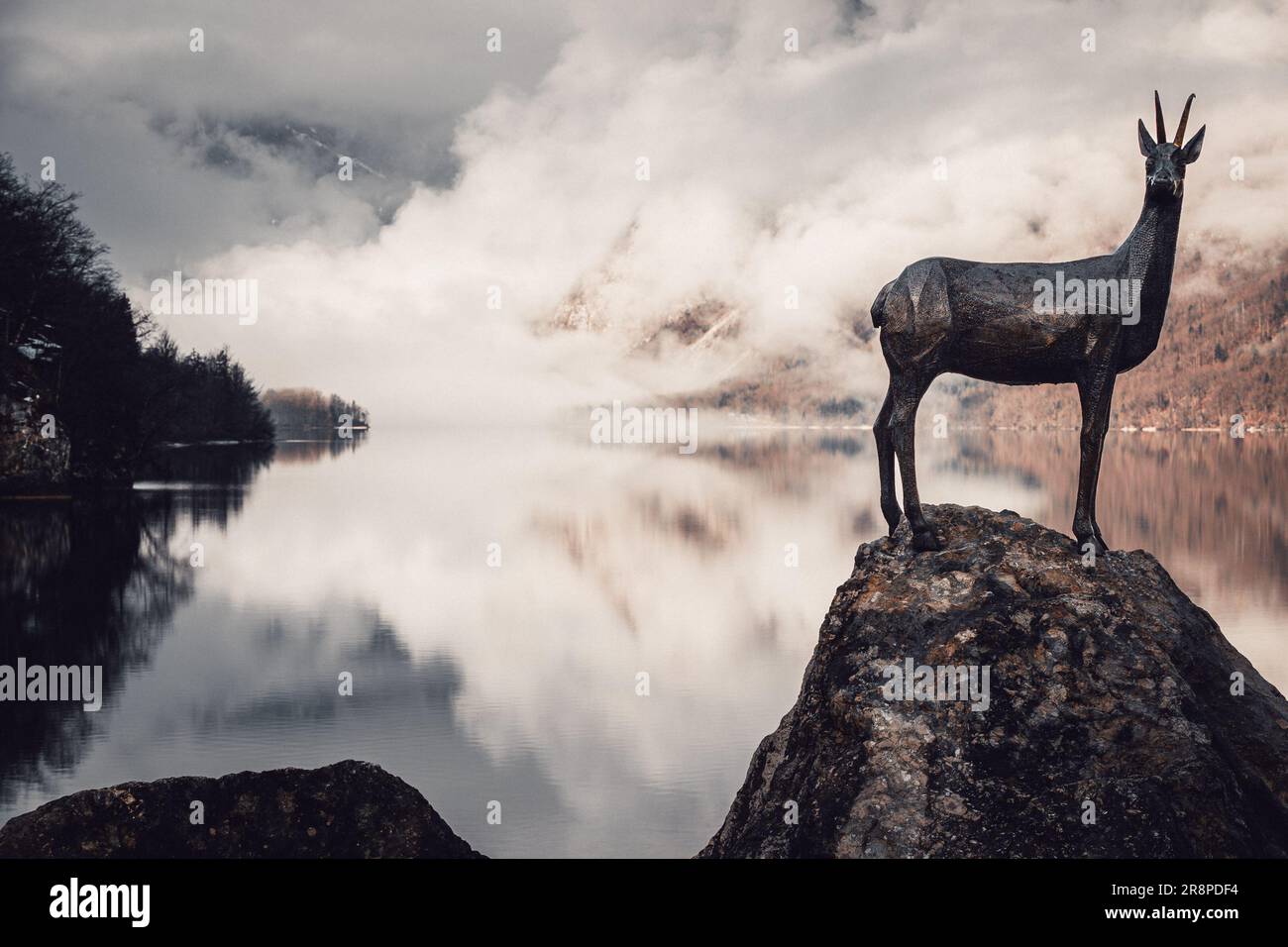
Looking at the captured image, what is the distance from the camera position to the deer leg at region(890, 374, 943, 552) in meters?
11.5

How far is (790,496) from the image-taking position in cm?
7888

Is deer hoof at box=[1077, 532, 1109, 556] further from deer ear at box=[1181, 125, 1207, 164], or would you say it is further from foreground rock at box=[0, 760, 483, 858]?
foreground rock at box=[0, 760, 483, 858]

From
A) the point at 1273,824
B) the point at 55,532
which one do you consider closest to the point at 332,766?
the point at 1273,824

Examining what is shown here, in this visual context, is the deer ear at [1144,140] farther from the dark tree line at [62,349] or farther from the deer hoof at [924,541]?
the dark tree line at [62,349]

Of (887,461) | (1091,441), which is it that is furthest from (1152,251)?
(887,461)

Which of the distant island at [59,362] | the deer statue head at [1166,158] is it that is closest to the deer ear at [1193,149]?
the deer statue head at [1166,158]

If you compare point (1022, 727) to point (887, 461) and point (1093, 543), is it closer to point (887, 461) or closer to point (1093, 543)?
point (1093, 543)

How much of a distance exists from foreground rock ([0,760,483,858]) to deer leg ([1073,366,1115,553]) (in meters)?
7.41

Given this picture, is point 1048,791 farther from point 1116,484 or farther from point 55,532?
point 1116,484

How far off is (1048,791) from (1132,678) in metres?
1.43

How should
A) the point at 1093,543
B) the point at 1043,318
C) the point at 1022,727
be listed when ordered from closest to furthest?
the point at 1022,727, the point at 1093,543, the point at 1043,318

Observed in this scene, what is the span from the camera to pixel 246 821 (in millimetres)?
11953

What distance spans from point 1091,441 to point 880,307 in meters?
2.56

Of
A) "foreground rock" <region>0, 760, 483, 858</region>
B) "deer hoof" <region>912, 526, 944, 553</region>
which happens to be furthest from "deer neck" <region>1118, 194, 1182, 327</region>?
"foreground rock" <region>0, 760, 483, 858</region>
